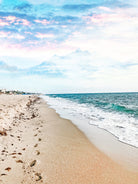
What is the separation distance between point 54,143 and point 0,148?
2383mm

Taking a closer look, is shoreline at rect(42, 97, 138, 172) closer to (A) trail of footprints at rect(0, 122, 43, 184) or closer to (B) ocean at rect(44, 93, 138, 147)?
(B) ocean at rect(44, 93, 138, 147)

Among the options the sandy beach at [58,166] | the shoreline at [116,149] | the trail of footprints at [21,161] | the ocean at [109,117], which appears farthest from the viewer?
the ocean at [109,117]

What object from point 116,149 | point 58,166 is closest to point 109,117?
point 116,149

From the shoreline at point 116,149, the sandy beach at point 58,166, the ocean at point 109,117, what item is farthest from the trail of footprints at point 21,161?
the ocean at point 109,117

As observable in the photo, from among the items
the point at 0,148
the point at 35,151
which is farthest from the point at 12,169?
the point at 0,148

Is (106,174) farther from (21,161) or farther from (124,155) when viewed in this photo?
(21,161)

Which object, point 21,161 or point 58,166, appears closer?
point 58,166

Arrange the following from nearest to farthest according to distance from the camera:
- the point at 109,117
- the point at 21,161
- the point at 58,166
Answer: the point at 58,166
the point at 21,161
the point at 109,117

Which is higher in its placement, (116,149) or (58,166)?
(58,166)

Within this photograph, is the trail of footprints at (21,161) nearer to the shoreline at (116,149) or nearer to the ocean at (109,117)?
the shoreline at (116,149)

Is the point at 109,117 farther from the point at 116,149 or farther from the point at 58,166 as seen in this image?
the point at 58,166

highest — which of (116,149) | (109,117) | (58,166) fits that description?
(58,166)

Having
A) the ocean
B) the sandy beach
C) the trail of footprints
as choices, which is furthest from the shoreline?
the trail of footprints

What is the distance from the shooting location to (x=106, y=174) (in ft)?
13.6
